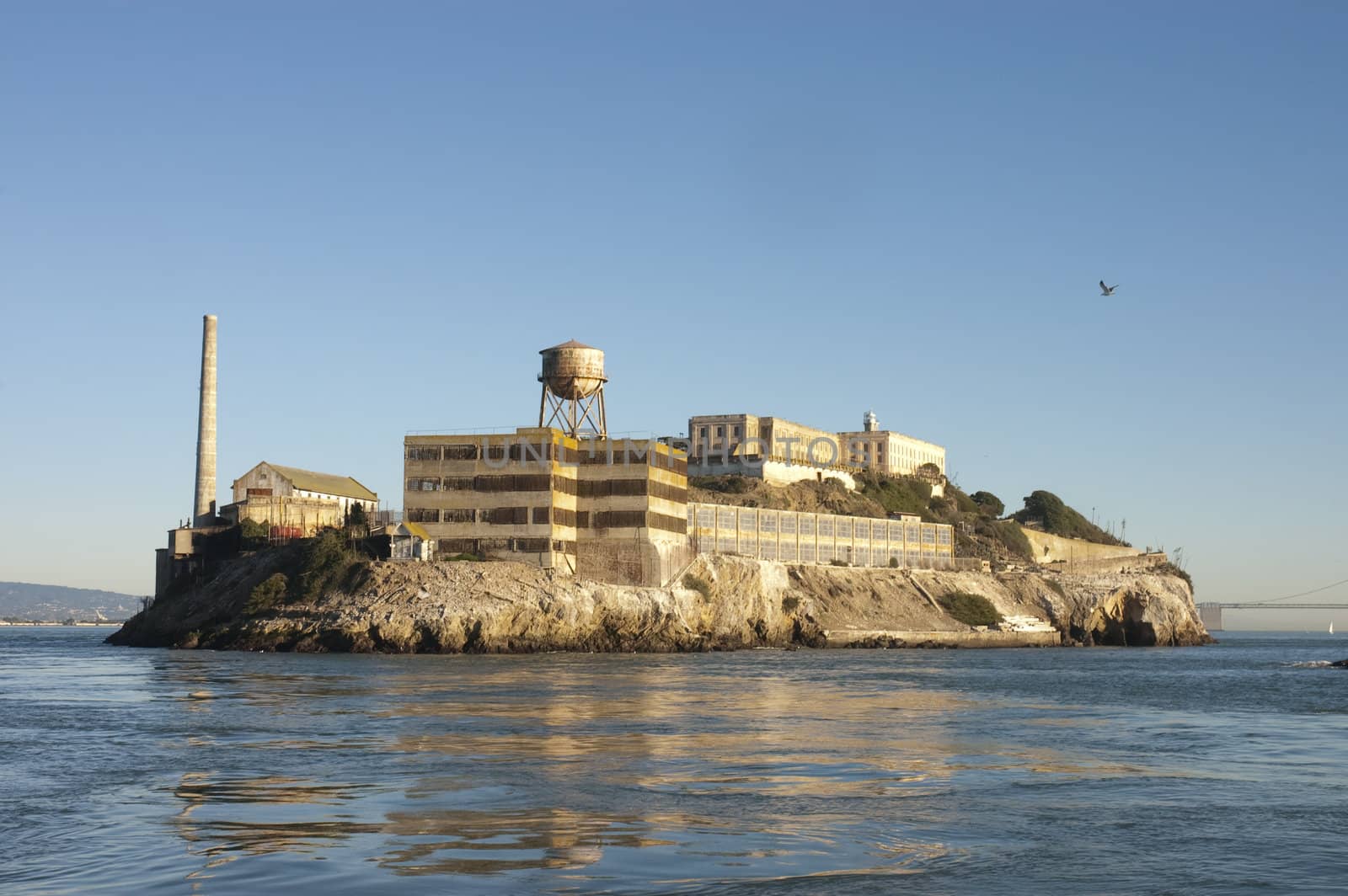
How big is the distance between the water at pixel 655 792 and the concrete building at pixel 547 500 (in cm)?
4394

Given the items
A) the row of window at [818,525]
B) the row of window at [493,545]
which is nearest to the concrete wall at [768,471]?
the row of window at [818,525]

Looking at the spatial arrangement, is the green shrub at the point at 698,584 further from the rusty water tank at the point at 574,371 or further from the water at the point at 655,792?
the water at the point at 655,792

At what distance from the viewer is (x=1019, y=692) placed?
218ft

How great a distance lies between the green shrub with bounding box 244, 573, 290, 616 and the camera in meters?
101

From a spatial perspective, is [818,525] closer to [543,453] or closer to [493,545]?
[543,453]

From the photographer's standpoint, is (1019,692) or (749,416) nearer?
(1019,692)

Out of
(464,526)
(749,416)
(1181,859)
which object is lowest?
(1181,859)

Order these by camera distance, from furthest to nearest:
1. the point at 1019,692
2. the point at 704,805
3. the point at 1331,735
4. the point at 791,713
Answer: the point at 1019,692 → the point at 791,713 → the point at 1331,735 → the point at 704,805

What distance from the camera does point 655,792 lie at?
29.2 metres

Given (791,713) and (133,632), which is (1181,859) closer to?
(791,713)

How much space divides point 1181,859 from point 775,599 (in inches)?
3992

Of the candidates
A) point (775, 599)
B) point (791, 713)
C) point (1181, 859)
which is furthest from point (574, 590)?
point (1181, 859)

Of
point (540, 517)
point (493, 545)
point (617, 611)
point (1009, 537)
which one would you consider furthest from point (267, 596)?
point (1009, 537)

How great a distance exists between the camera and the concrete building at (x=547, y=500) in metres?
105
